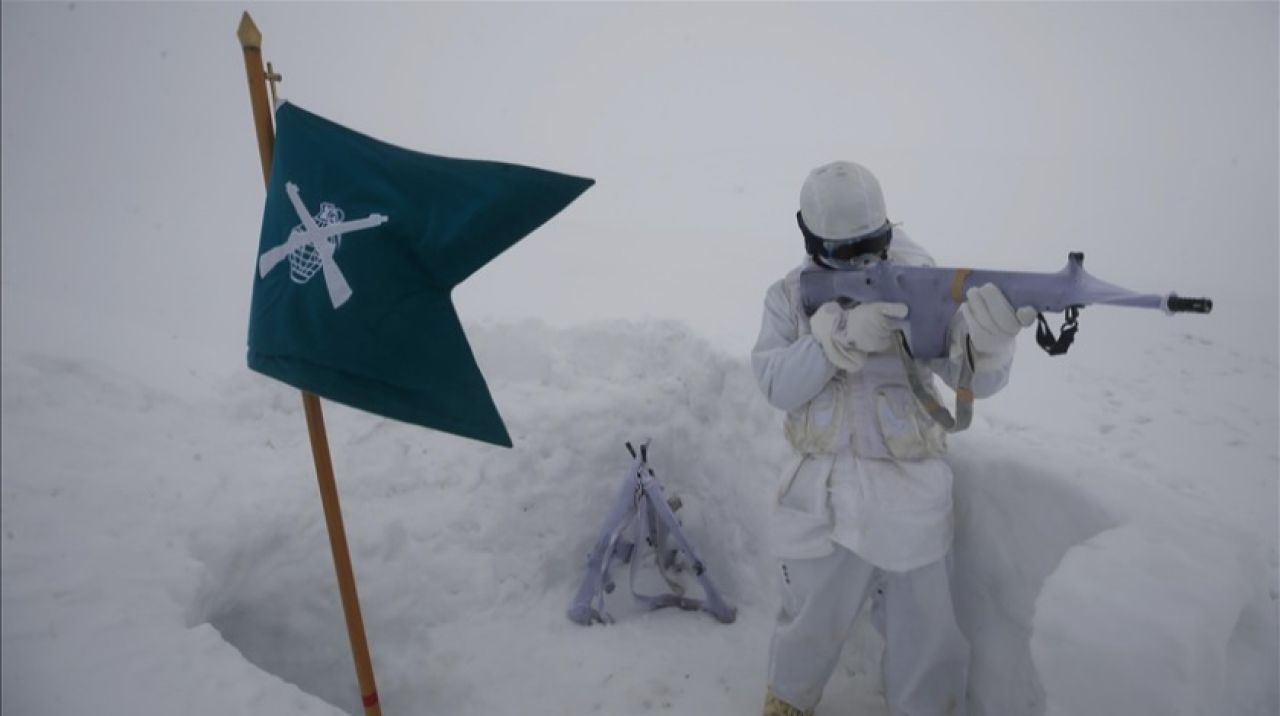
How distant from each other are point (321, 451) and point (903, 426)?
215 centimetres

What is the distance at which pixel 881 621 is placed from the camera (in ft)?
9.41

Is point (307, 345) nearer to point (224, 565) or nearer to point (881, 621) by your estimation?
point (224, 565)

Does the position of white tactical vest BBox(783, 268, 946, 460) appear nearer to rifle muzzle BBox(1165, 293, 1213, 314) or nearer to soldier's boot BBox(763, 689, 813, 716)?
rifle muzzle BBox(1165, 293, 1213, 314)

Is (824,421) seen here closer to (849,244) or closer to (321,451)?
(849,244)

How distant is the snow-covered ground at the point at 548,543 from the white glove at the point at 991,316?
0.76 m

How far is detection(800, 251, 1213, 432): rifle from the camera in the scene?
2.08 m

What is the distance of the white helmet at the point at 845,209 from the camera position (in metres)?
2.48

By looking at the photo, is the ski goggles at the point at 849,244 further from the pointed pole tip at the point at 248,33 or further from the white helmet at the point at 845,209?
the pointed pole tip at the point at 248,33

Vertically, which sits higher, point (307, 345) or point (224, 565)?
point (307, 345)

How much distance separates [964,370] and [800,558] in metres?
0.97

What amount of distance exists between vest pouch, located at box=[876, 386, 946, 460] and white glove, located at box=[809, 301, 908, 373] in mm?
233

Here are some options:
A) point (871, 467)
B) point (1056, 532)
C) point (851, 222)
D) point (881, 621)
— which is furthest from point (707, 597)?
point (851, 222)

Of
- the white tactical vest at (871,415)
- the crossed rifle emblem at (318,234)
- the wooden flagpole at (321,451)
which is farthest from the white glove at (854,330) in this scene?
the wooden flagpole at (321,451)

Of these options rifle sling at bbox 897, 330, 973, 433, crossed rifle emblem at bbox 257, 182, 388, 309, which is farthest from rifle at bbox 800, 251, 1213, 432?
crossed rifle emblem at bbox 257, 182, 388, 309
